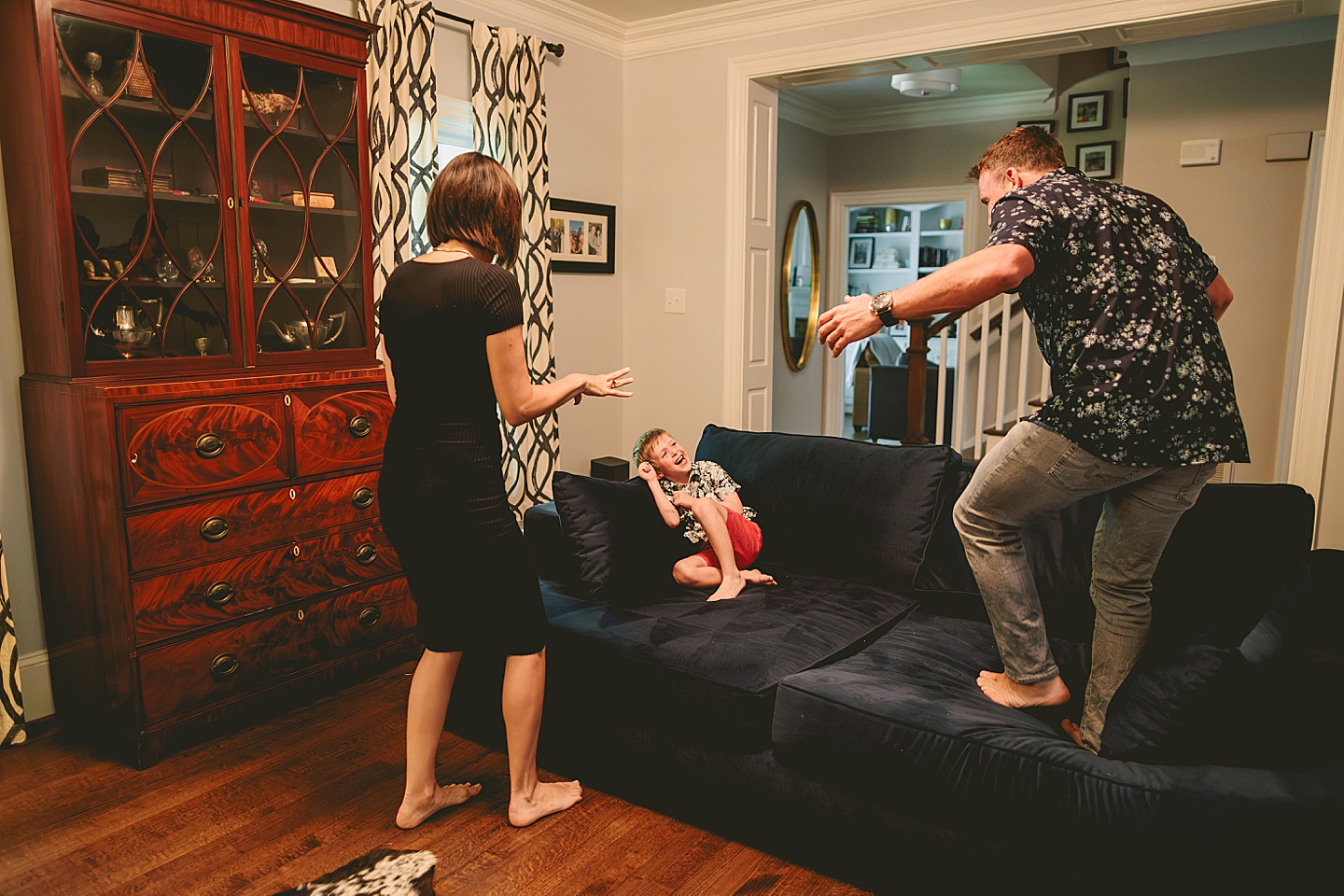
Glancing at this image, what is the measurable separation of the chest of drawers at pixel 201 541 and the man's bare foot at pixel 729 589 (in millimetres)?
1197

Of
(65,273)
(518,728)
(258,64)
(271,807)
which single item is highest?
(258,64)

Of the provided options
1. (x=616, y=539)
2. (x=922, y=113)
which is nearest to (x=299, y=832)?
(x=616, y=539)

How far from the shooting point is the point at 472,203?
6.62 feet

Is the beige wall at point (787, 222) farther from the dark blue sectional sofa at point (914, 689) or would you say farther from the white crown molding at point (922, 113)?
the dark blue sectional sofa at point (914, 689)

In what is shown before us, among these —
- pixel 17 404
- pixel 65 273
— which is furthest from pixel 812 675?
pixel 17 404

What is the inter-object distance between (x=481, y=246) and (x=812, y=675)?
1.25 m

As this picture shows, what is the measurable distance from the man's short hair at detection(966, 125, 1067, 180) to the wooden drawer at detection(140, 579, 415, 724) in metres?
2.32

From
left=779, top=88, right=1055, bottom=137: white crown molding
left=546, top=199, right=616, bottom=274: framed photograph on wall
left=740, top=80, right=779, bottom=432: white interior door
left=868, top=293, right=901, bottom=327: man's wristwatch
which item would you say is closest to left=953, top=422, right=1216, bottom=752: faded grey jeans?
left=868, top=293, right=901, bottom=327: man's wristwatch

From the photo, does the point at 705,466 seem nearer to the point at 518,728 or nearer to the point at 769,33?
the point at 518,728

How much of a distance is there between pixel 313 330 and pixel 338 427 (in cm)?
36

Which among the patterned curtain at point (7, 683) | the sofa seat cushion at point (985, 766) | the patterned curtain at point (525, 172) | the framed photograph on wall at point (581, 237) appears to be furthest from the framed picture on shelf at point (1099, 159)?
the patterned curtain at point (7, 683)

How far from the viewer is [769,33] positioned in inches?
170

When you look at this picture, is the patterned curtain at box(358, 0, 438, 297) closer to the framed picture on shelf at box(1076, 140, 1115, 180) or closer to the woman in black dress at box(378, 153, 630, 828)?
the woman in black dress at box(378, 153, 630, 828)

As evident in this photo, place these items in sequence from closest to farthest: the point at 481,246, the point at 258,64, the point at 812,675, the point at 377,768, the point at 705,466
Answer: the point at 481,246
the point at 812,675
the point at 377,768
the point at 258,64
the point at 705,466
